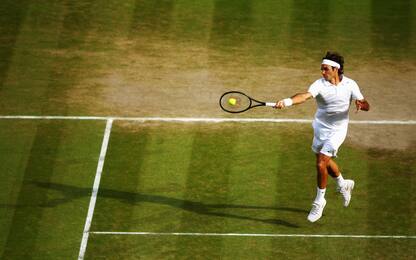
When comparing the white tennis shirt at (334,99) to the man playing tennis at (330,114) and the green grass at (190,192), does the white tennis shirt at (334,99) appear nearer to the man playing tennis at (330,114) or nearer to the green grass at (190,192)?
the man playing tennis at (330,114)

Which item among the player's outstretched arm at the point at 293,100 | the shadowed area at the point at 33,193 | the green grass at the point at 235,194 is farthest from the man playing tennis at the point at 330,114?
the shadowed area at the point at 33,193

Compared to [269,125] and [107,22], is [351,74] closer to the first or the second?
[269,125]

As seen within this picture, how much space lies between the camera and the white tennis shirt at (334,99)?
14.4 metres

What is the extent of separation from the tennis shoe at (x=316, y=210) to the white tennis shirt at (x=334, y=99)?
1062mm

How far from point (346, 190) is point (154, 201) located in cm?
275

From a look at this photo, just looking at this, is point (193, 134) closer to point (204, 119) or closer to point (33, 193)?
point (204, 119)

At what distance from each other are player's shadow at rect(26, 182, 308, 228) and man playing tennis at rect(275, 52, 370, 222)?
651 mm

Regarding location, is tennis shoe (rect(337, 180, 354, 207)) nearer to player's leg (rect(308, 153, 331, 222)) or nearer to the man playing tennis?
the man playing tennis

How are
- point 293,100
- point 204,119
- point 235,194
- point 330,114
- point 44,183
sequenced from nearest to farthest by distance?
point 293,100 < point 330,114 < point 235,194 < point 44,183 < point 204,119

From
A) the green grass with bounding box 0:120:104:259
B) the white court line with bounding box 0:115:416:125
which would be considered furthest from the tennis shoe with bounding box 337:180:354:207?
the green grass with bounding box 0:120:104:259

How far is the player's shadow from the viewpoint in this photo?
15.2 meters

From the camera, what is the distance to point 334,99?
1454 centimetres

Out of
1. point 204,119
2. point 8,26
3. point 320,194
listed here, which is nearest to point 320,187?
point 320,194

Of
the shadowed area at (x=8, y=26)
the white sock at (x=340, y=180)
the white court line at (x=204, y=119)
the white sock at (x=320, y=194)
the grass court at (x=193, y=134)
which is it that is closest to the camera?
the grass court at (x=193, y=134)
